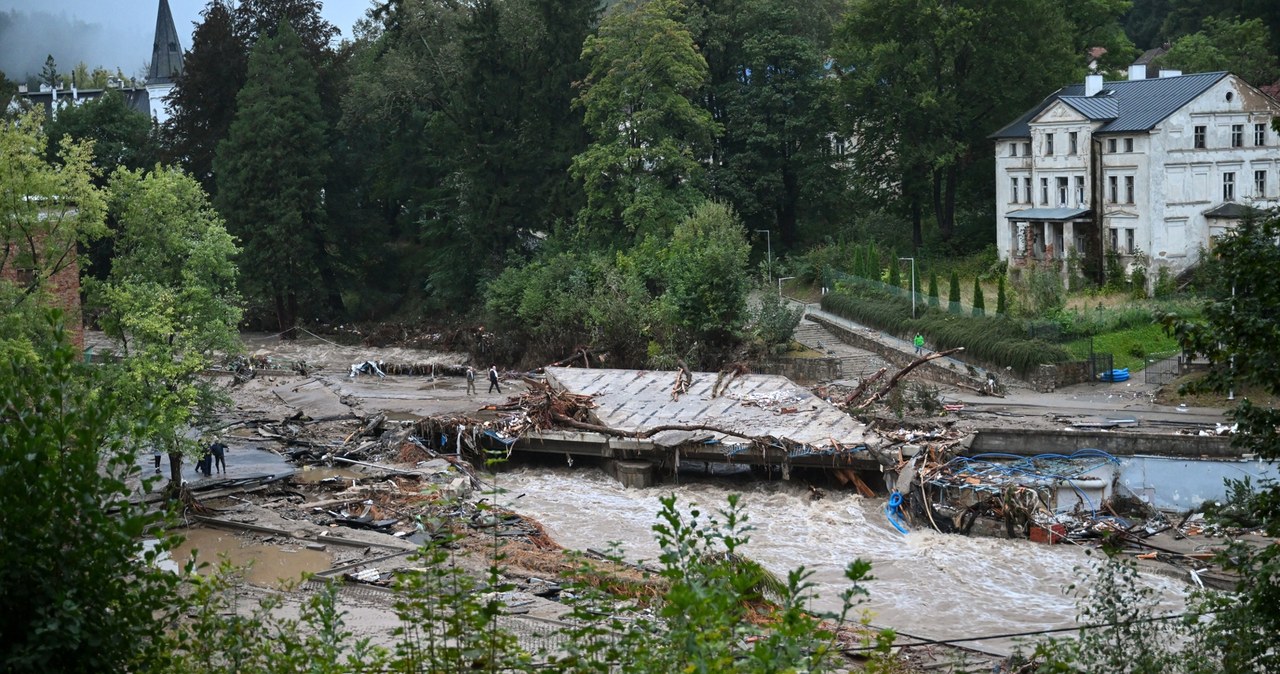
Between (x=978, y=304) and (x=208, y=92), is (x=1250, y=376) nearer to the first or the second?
(x=978, y=304)

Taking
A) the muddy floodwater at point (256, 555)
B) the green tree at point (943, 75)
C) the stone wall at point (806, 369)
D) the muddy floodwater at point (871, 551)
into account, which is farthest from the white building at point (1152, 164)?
the muddy floodwater at point (256, 555)

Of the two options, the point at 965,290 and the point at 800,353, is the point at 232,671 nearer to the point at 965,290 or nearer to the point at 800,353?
the point at 800,353

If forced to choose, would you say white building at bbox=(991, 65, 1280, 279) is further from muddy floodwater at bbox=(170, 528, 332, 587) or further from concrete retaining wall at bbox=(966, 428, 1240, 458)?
muddy floodwater at bbox=(170, 528, 332, 587)

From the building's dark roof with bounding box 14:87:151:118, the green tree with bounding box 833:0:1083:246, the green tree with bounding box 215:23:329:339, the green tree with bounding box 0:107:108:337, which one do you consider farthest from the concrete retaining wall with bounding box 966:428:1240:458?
Result: the building's dark roof with bounding box 14:87:151:118

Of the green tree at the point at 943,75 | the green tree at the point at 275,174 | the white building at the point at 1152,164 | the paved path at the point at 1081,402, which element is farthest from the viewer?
the green tree at the point at 275,174

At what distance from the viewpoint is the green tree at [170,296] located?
2955 cm

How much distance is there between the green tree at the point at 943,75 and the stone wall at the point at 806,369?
14.7 metres

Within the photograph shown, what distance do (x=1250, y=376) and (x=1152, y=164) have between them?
37247mm

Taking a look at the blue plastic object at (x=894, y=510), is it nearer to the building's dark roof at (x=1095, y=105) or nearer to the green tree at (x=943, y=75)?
the building's dark roof at (x=1095, y=105)

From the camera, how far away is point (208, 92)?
66062mm

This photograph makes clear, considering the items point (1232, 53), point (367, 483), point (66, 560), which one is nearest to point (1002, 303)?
point (367, 483)

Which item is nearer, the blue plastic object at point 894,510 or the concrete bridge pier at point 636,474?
the blue plastic object at point 894,510

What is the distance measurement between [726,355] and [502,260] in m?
17.4

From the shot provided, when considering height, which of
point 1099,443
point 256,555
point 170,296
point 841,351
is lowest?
point 256,555
